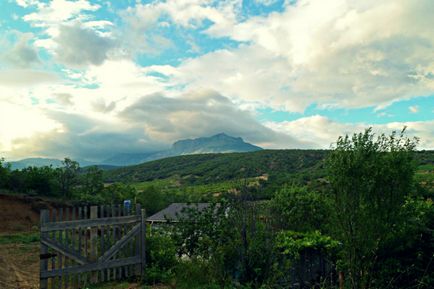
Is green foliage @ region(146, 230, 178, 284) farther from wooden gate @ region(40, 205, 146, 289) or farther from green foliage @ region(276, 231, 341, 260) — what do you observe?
green foliage @ region(276, 231, 341, 260)

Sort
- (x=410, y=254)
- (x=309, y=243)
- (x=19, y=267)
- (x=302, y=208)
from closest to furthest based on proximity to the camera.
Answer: (x=410, y=254)
(x=309, y=243)
(x=19, y=267)
(x=302, y=208)

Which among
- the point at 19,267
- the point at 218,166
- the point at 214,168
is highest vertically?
the point at 218,166

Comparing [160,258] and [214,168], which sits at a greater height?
[214,168]

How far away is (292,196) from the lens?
867 inches

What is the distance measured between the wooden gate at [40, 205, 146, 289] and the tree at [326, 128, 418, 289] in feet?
18.1

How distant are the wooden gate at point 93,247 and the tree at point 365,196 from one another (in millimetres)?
5506

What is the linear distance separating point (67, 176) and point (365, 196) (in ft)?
126

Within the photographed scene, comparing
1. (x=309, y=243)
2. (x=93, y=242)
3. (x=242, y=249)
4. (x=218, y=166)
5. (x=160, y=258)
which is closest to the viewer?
(x=242, y=249)

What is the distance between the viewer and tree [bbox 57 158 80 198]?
39.8 m

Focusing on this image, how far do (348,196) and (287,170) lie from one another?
84.2 meters

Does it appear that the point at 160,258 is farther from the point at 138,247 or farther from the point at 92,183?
the point at 92,183

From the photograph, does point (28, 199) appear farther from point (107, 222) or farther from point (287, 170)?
point (287, 170)

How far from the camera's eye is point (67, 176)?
40.6 meters

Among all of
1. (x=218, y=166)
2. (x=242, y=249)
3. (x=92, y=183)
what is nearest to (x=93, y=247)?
(x=242, y=249)
